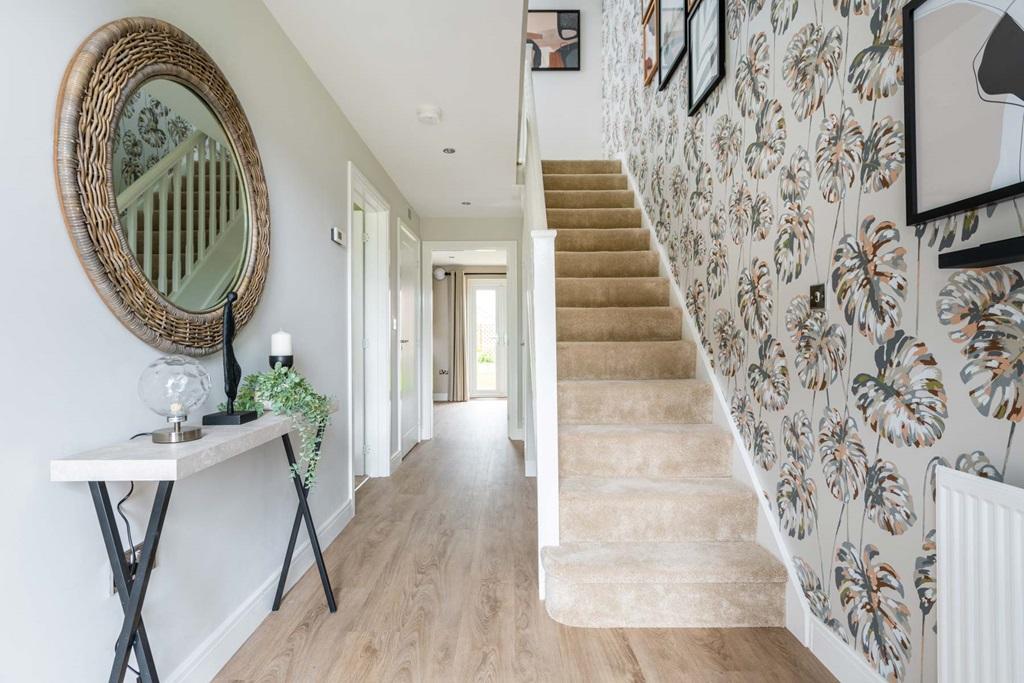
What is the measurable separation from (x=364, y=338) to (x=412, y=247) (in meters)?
Result: 1.28

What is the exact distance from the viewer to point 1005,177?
932 mm

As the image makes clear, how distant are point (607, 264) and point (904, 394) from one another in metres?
2.17

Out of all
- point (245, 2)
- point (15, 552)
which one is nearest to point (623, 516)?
point (15, 552)

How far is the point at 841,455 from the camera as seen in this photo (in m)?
1.42

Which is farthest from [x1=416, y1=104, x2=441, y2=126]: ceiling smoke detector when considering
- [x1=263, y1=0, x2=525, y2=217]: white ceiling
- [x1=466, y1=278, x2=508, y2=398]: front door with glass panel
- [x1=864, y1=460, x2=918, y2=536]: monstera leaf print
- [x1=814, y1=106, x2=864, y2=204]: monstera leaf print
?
[x1=466, y1=278, x2=508, y2=398]: front door with glass panel

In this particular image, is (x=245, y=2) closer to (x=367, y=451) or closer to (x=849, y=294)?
(x=849, y=294)

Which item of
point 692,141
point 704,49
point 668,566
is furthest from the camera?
point 692,141

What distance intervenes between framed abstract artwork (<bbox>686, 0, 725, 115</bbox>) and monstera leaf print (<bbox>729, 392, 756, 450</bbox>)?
1.41 metres

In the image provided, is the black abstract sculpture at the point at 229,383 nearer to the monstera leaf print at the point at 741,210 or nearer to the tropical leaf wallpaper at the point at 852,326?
the tropical leaf wallpaper at the point at 852,326

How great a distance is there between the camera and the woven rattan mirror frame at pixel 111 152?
1.06 metres

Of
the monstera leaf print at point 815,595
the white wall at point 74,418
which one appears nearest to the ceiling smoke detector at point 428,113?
the white wall at point 74,418

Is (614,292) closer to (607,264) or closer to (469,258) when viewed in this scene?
(607,264)

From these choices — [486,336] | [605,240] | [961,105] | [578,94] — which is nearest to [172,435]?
[961,105]

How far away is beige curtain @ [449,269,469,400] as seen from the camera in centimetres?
850
